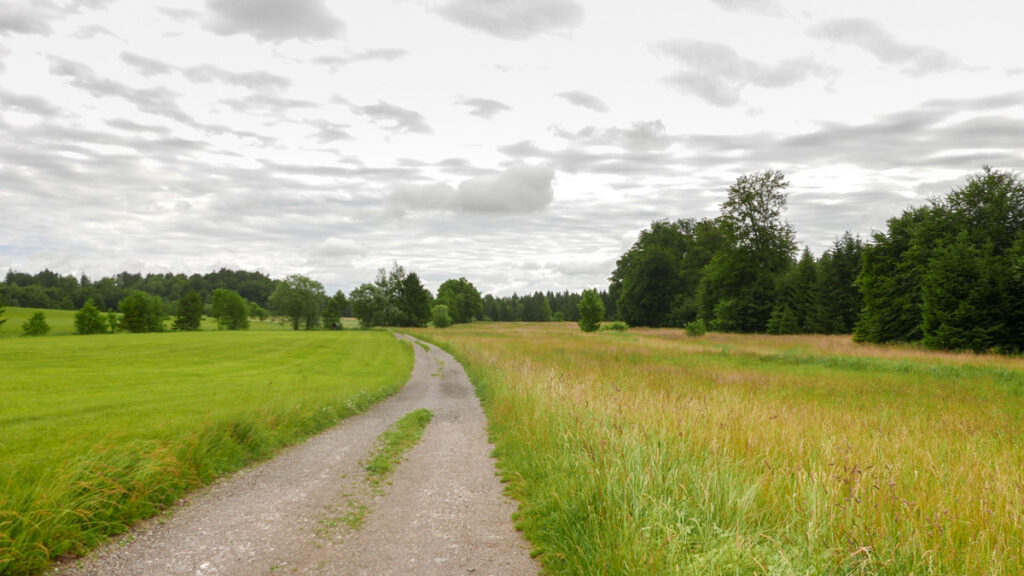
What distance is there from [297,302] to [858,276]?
325 ft

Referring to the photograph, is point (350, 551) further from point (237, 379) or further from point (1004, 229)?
point (1004, 229)

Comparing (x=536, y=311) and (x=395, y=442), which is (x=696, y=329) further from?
(x=536, y=311)

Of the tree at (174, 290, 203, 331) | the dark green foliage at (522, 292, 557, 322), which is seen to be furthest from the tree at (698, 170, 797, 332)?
the dark green foliage at (522, 292, 557, 322)

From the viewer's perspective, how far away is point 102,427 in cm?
1025

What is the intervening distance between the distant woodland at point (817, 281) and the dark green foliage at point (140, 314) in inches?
112

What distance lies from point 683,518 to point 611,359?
19.5 meters

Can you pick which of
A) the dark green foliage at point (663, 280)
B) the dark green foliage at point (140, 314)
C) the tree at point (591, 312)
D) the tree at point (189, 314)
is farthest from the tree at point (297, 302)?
the dark green foliage at point (663, 280)

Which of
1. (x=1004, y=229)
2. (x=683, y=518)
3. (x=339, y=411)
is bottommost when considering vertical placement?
(x=339, y=411)

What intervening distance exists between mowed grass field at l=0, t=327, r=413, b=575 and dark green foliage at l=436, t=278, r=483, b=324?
10622 cm

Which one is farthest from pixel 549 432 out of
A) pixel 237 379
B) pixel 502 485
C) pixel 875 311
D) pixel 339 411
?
pixel 875 311

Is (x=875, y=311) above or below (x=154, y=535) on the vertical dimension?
above

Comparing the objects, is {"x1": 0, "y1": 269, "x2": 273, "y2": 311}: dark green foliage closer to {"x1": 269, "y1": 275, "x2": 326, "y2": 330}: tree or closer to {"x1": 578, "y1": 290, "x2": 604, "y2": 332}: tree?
{"x1": 269, "y1": 275, "x2": 326, "y2": 330}: tree

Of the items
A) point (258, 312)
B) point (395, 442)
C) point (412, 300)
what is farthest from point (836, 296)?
point (258, 312)

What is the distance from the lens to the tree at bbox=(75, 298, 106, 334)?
6781 cm
